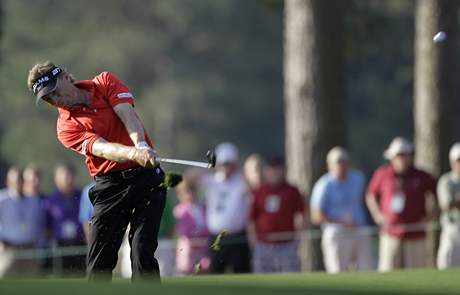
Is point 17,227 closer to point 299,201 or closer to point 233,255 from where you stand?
point 233,255

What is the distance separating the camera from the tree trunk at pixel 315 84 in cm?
1998

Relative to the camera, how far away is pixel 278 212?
18.6 metres

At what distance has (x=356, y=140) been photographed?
173 feet

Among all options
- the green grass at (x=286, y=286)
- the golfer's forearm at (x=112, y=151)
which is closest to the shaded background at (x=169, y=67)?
the green grass at (x=286, y=286)

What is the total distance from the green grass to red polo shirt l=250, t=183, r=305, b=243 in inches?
207

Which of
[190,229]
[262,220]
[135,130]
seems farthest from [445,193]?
[135,130]

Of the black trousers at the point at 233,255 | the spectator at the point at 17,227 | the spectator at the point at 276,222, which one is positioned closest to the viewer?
the black trousers at the point at 233,255

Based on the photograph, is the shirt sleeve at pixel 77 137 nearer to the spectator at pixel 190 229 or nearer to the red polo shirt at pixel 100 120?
the red polo shirt at pixel 100 120

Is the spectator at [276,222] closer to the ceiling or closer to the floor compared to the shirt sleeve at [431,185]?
closer to the floor

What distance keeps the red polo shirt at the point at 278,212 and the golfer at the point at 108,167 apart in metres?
6.96

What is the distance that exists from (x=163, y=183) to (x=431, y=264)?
8543mm

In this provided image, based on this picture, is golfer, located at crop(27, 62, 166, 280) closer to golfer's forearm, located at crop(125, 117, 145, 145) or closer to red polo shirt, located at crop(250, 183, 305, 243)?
golfer's forearm, located at crop(125, 117, 145, 145)

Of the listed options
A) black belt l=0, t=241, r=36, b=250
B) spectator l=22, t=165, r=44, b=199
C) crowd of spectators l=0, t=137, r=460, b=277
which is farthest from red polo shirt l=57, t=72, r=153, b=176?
black belt l=0, t=241, r=36, b=250

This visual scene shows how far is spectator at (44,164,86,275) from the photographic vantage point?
1873cm
